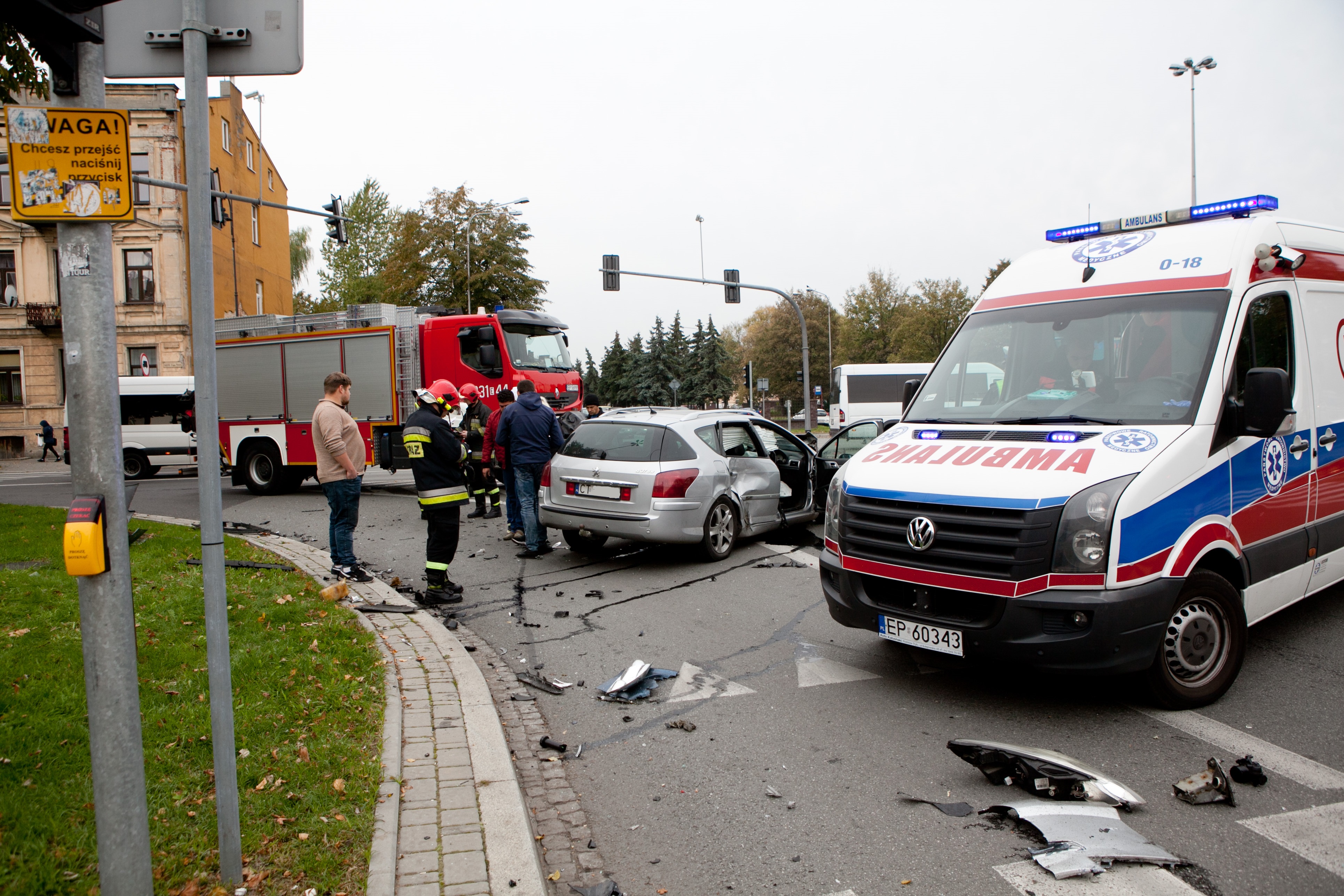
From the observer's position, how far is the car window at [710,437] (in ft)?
30.7

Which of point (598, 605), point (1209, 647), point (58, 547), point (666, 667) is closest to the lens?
point (1209, 647)

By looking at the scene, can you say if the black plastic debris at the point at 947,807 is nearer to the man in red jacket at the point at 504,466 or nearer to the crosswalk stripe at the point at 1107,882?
the crosswalk stripe at the point at 1107,882

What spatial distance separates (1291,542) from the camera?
210 inches

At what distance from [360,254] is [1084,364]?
198 feet

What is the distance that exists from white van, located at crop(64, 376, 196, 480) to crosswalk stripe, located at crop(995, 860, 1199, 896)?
25142mm

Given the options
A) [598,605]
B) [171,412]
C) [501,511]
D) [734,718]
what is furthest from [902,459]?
[171,412]

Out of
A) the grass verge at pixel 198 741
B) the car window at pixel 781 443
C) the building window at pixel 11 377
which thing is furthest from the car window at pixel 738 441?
the building window at pixel 11 377

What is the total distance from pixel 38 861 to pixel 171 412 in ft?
80.6

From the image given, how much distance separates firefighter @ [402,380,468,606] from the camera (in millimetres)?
7691

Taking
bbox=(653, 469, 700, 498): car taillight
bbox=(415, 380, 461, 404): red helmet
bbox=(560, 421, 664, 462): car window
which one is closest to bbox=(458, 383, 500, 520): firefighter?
bbox=(560, 421, 664, 462): car window

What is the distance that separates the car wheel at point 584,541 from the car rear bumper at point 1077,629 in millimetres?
5851

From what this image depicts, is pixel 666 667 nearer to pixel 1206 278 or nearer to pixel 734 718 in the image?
pixel 734 718

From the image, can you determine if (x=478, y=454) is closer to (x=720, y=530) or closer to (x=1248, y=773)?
(x=720, y=530)

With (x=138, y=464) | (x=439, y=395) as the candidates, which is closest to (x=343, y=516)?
(x=439, y=395)
